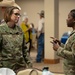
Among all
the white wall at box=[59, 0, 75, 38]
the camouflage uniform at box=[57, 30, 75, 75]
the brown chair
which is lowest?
the brown chair

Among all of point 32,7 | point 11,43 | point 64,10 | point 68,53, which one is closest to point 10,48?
point 11,43

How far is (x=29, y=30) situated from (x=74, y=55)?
6333 mm

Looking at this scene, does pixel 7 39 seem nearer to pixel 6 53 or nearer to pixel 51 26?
pixel 6 53

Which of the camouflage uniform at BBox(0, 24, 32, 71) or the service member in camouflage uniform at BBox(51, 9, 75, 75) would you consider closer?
the service member in camouflage uniform at BBox(51, 9, 75, 75)

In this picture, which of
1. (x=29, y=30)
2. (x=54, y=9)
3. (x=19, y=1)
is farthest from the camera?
(x=19, y=1)

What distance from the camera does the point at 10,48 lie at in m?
3.60

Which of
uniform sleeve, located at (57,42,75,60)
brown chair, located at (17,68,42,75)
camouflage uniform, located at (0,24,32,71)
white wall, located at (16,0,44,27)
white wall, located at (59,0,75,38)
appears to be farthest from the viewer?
white wall, located at (16,0,44,27)

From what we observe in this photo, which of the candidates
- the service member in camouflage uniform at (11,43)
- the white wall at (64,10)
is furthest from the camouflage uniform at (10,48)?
the white wall at (64,10)

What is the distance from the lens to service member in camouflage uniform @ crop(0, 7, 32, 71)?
3594 millimetres

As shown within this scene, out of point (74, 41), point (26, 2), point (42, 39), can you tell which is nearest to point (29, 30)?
point (42, 39)

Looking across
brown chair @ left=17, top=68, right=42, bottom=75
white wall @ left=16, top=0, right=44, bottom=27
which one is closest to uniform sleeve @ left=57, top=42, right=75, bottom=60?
brown chair @ left=17, top=68, right=42, bottom=75

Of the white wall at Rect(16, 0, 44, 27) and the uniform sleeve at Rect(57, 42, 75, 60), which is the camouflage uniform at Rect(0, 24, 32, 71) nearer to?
the uniform sleeve at Rect(57, 42, 75, 60)

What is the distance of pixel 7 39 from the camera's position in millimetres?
3588

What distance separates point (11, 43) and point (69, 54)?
2.78 feet
